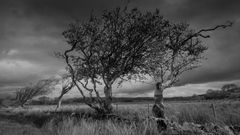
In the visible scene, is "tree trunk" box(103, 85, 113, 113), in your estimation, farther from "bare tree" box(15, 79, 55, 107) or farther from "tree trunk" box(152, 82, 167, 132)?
"bare tree" box(15, 79, 55, 107)

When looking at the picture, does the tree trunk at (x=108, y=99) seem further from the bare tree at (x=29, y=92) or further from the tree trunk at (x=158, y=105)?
the bare tree at (x=29, y=92)

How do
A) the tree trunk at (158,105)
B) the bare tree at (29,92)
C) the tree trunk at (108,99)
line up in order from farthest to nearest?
the bare tree at (29,92), the tree trunk at (108,99), the tree trunk at (158,105)

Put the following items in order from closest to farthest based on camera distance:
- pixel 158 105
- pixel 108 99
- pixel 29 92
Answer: pixel 158 105, pixel 108 99, pixel 29 92

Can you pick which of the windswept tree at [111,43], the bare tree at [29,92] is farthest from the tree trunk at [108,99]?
the bare tree at [29,92]

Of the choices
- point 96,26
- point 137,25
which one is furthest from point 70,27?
point 137,25

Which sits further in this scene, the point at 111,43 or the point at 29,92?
the point at 29,92

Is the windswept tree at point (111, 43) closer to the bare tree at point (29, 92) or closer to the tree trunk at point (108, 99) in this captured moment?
the tree trunk at point (108, 99)

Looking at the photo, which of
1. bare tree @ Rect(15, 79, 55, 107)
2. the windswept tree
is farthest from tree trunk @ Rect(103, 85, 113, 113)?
bare tree @ Rect(15, 79, 55, 107)

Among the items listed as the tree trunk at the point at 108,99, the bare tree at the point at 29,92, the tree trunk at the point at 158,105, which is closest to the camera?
the tree trunk at the point at 158,105

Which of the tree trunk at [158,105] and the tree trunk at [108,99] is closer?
the tree trunk at [158,105]

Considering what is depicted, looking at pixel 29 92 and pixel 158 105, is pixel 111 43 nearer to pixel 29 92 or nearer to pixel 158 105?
pixel 158 105

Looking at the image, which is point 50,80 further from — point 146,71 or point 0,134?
point 0,134

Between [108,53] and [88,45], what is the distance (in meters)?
1.38

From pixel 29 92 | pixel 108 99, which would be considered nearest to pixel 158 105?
pixel 108 99
